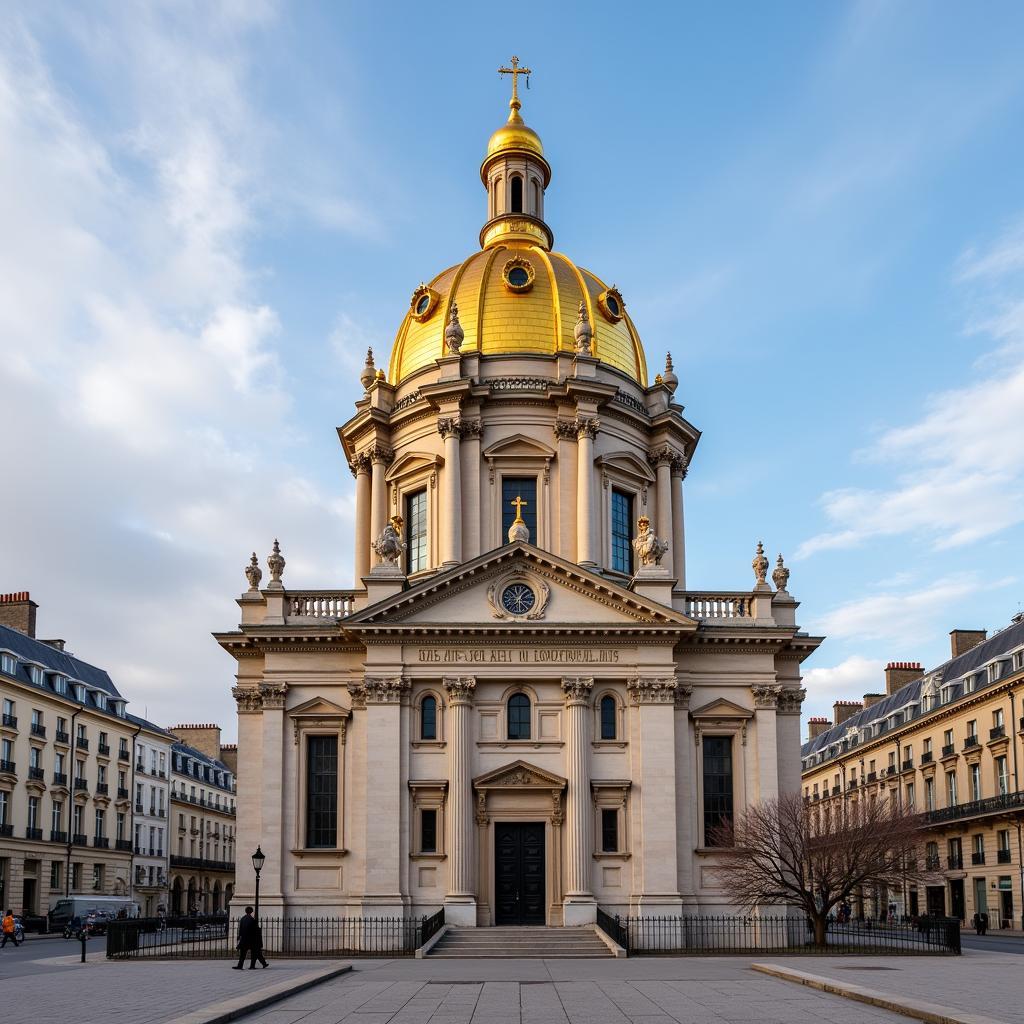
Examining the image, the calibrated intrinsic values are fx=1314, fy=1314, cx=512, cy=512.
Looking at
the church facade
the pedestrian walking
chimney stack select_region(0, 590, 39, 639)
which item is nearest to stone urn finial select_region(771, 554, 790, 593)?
the church facade

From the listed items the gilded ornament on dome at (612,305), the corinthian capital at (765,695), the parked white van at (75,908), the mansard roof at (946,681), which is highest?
the gilded ornament on dome at (612,305)

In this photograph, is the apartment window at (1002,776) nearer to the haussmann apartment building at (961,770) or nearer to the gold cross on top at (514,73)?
the haussmann apartment building at (961,770)

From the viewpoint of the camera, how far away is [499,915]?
1702 inches

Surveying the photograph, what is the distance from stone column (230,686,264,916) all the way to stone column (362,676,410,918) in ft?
13.1

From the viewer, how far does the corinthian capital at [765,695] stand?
45.5 m

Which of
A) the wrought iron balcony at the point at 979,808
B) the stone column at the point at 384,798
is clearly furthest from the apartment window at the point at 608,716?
the wrought iron balcony at the point at 979,808

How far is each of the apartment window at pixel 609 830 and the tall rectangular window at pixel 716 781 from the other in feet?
11.0

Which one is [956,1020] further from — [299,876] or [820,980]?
[299,876]

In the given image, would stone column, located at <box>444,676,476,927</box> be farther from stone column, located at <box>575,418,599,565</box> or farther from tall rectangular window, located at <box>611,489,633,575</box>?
tall rectangular window, located at <box>611,489,633,575</box>

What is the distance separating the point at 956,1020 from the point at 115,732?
6990 centimetres

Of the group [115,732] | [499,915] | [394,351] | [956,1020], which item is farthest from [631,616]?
[115,732]

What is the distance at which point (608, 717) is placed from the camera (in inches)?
1752

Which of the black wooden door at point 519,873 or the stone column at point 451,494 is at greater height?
the stone column at point 451,494

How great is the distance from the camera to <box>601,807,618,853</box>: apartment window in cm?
4350
